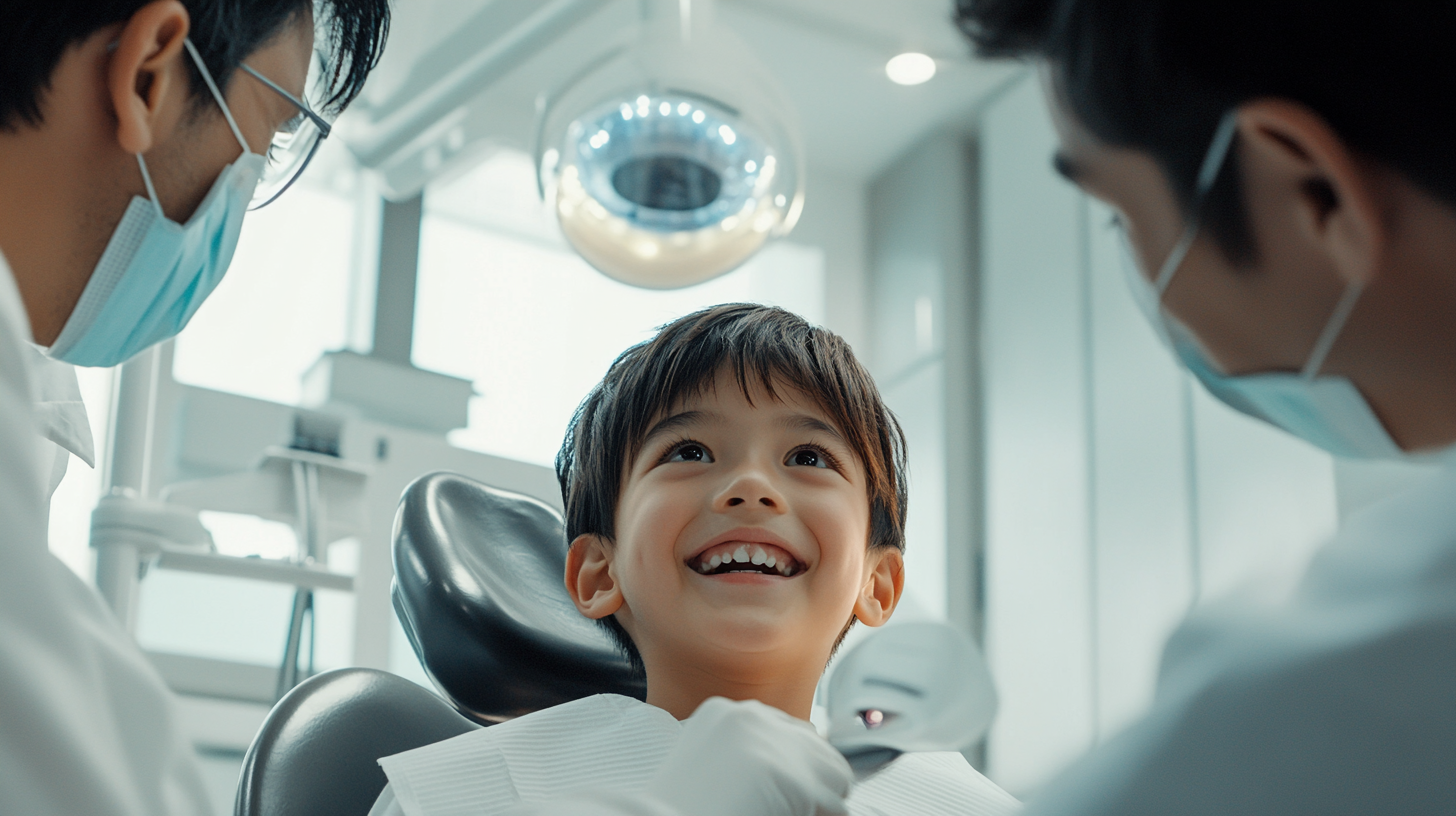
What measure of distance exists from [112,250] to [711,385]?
1.82 ft

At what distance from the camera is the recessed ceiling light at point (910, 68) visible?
4281 mm

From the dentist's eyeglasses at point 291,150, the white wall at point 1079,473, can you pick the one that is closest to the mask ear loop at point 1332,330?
the dentist's eyeglasses at point 291,150

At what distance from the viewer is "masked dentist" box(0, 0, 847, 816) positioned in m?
0.71

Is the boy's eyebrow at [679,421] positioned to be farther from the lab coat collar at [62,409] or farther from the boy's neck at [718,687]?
the lab coat collar at [62,409]

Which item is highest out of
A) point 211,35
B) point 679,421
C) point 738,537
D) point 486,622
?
point 211,35

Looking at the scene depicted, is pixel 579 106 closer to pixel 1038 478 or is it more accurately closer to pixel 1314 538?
pixel 1314 538

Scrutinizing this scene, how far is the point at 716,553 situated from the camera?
127 cm

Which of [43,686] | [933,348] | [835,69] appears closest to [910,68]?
[835,69]

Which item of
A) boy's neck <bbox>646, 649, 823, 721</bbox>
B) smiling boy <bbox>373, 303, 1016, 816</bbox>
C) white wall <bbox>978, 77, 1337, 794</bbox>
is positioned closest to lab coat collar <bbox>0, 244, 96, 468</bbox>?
smiling boy <bbox>373, 303, 1016, 816</bbox>

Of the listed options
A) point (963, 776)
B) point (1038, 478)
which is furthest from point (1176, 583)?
point (963, 776)

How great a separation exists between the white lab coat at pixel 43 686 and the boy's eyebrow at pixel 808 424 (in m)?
0.67

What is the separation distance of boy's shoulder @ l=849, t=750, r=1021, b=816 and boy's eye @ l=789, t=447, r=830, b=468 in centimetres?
29

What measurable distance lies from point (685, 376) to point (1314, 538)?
2.74 feet

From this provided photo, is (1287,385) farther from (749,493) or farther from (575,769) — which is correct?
(575,769)
